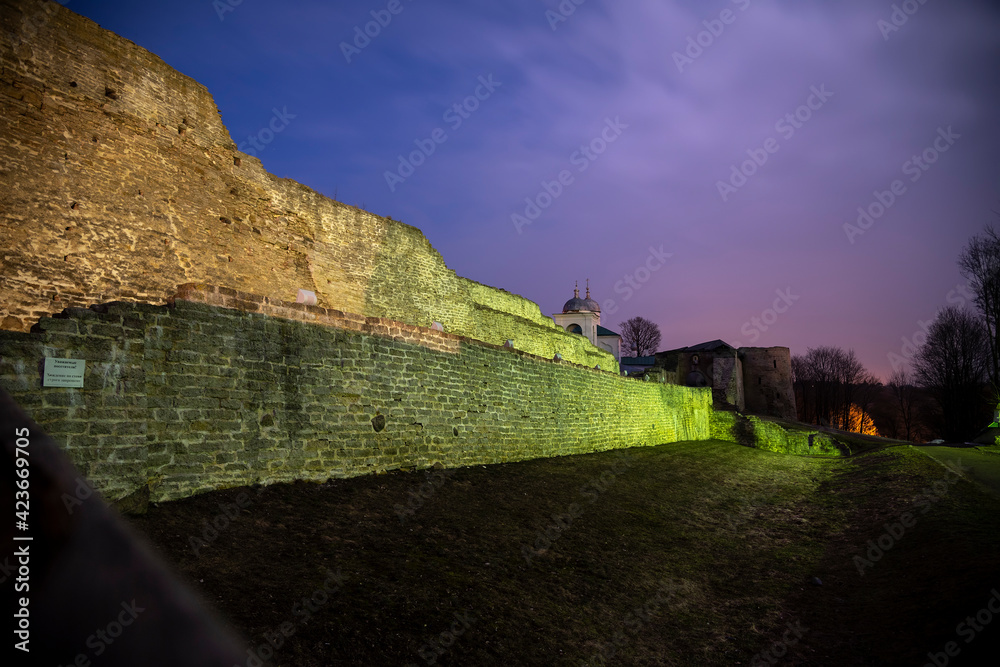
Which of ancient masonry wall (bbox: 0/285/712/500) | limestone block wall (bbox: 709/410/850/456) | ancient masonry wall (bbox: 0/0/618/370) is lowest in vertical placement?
limestone block wall (bbox: 709/410/850/456)

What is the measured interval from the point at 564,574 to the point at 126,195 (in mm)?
13171

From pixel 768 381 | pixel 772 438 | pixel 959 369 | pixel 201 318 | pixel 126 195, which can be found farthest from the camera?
pixel 768 381

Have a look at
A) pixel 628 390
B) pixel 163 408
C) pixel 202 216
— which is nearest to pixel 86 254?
pixel 202 216

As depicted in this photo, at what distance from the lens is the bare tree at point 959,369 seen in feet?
116

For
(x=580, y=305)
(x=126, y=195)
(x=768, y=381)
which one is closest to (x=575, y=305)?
(x=580, y=305)

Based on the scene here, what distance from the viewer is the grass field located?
167 inches

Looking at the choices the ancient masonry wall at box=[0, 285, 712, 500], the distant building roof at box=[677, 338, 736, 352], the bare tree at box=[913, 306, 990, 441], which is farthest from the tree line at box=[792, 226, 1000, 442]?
the ancient masonry wall at box=[0, 285, 712, 500]

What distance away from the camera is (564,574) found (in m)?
5.98

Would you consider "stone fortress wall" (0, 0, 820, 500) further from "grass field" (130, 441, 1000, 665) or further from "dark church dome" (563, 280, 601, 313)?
"dark church dome" (563, 280, 601, 313)

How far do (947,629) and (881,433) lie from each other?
7372 centimetres

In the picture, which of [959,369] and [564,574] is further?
[959,369]

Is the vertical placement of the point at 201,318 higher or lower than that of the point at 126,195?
lower

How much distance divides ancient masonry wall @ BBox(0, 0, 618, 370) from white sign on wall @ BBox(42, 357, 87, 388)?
5.54 meters

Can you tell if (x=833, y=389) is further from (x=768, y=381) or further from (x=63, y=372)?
(x=63, y=372)
